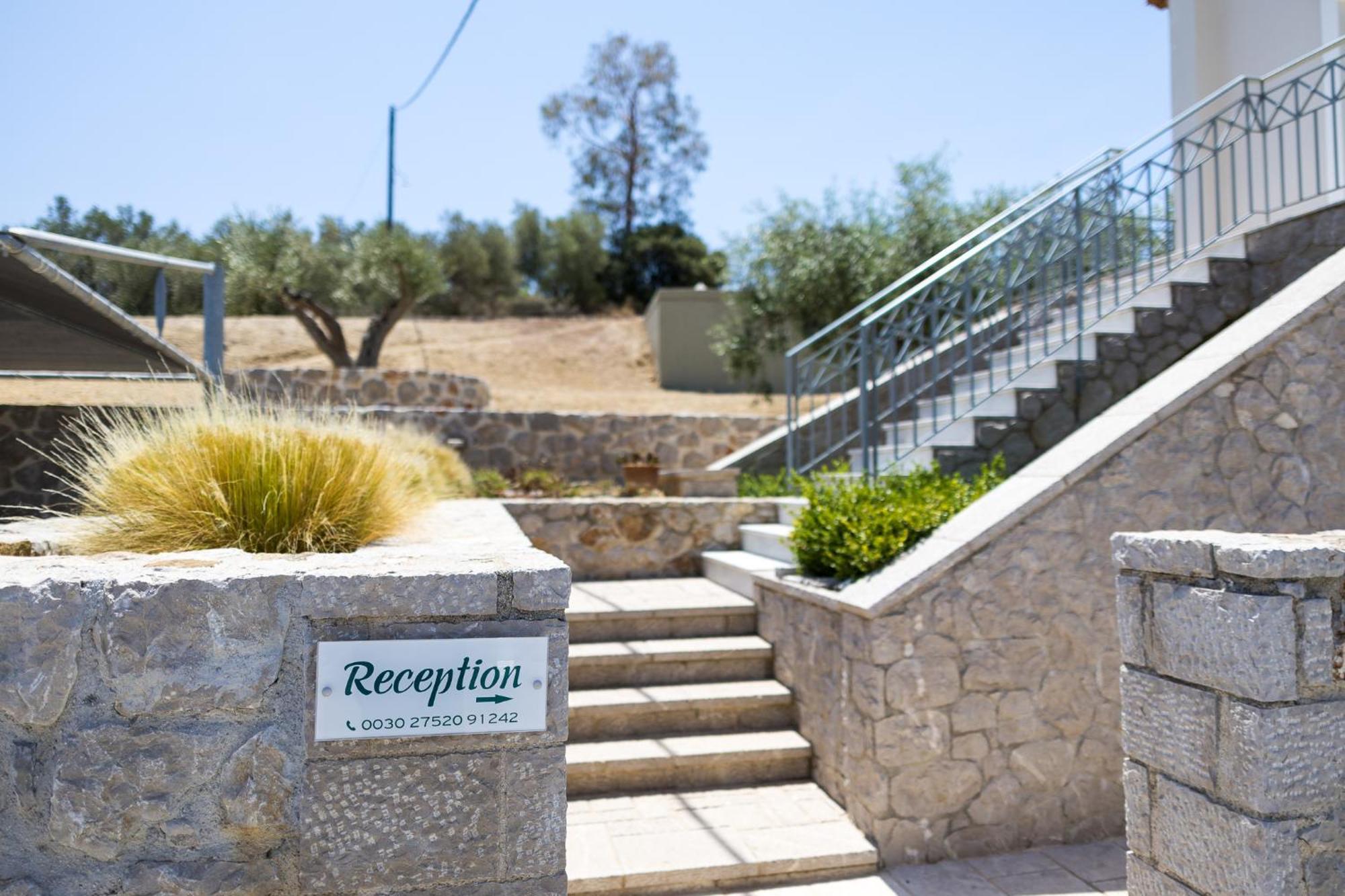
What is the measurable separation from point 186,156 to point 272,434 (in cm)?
1244

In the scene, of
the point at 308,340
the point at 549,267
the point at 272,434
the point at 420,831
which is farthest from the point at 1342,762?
the point at 549,267

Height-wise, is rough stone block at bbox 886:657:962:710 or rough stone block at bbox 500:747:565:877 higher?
rough stone block at bbox 500:747:565:877

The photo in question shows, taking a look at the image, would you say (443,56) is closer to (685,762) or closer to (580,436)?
(580,436)

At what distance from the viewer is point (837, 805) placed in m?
3.77

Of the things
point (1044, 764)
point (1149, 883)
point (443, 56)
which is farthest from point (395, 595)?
point (443, 56)

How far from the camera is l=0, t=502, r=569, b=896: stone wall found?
1.62 m

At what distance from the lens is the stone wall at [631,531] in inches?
229

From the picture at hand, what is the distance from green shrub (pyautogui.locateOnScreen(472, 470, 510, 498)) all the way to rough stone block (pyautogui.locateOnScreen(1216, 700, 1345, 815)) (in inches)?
226

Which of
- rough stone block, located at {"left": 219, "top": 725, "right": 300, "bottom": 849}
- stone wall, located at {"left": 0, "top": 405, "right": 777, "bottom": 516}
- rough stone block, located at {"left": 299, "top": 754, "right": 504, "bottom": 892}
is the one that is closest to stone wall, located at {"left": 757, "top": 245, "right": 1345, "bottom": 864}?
rough stone block, located at {"left": 299, "top": 754, "right": 504, "bottom": 892}

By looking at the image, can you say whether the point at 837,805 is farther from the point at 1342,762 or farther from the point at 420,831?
the point at 420,831

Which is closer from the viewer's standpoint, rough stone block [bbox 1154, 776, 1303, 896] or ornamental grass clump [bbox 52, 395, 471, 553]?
rough stone block [bbox 1154, 776, 1303, 896]

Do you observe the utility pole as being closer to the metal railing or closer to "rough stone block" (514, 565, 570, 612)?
the metal railing

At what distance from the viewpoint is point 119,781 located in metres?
1.63

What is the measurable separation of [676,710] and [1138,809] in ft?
7.15
